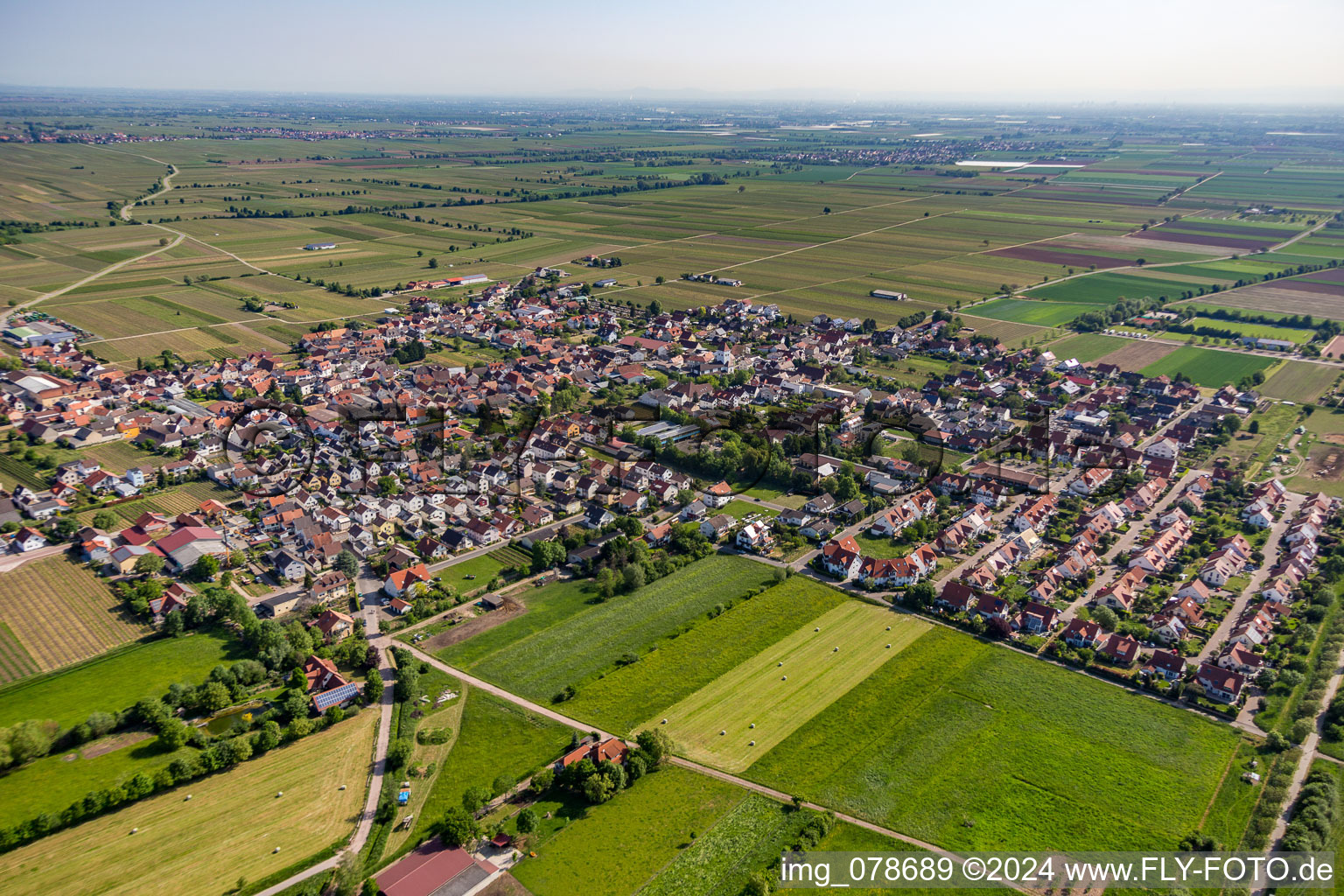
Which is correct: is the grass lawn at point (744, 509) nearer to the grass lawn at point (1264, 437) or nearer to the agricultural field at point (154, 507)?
the agricultural field at point (154, 507)

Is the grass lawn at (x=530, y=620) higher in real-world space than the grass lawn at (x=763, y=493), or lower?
lower

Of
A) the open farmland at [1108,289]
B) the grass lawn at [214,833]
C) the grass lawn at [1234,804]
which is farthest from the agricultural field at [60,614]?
the open farmland at [1108,289]

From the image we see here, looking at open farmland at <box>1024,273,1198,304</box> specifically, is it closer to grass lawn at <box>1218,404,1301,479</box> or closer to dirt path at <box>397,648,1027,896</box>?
grass lawn at <box>1218,404,1301,479</box>

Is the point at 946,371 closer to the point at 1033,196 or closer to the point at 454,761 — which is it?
the point at 454,761

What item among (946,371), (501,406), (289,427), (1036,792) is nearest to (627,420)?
(501,406)

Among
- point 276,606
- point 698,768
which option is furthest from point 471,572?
point 698,768

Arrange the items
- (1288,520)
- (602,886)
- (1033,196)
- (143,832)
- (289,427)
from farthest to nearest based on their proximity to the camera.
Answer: (1033,196), (289,427), (1288,520), (143,832), (602,886)
